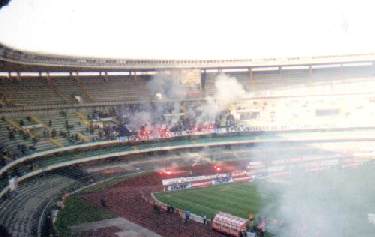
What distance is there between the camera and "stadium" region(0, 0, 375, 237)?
2795 cm

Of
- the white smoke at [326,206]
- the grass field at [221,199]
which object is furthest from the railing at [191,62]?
the white smoke at [326,206]

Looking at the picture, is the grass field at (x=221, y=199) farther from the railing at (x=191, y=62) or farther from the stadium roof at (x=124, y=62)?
the railing at (x=191, y=62)

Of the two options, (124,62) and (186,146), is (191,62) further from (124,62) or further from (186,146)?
(186,146)

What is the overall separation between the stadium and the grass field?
13 cm

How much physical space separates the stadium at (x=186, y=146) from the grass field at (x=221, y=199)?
0.13 metres

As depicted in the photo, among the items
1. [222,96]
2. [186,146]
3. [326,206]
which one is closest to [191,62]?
[222,96]

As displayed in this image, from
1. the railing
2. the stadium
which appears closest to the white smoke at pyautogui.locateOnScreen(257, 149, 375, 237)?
the stadium

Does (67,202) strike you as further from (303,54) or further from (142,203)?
(303,54)

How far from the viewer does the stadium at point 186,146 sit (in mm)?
27953

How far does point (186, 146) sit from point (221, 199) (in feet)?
51.4

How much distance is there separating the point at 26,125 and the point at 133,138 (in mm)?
10551

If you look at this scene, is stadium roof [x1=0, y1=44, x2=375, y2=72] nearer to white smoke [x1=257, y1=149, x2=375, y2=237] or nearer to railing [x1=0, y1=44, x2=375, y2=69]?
railing [x1=0, y1=44, x2=375, y2=69]

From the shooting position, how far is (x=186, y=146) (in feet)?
163

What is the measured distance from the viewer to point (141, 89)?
5497 cm
